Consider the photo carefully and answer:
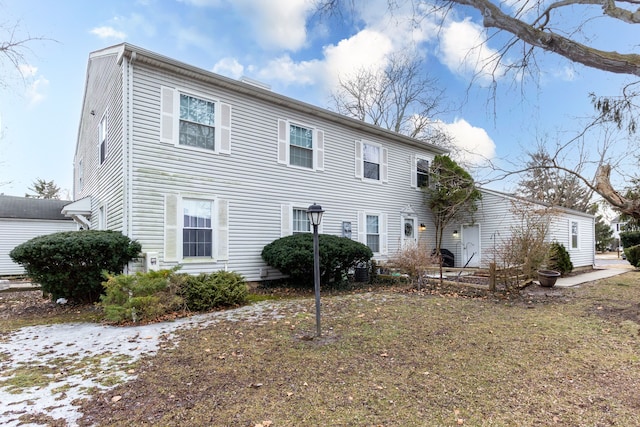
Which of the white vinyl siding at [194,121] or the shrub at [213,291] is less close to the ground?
the white vinyl siding at [194,121]

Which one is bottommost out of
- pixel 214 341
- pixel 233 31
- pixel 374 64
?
pixel 214 341

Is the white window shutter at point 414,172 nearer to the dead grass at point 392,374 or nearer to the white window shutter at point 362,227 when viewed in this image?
the white window shutter at point 362,227

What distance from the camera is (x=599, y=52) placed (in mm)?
4484

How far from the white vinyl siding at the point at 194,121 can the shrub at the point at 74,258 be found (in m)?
2.76

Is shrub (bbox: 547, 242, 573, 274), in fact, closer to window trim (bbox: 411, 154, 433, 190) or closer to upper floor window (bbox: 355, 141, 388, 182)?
window trim (bbox: 411, 154, 433, 190)

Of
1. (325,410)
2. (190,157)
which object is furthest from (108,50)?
(325,410)

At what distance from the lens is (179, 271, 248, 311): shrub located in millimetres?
6902

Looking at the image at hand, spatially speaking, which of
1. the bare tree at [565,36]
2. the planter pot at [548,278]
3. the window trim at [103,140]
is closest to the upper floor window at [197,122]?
the window trim at [103,140]

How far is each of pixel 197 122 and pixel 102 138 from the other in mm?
3406

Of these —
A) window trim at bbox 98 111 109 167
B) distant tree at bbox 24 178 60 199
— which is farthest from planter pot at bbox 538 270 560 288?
distant tree at bbox 24 178 60 199

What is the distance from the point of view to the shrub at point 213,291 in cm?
690

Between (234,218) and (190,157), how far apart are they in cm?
196

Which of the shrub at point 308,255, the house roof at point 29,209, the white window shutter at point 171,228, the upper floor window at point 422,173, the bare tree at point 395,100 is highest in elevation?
the bare tree at point 395,100

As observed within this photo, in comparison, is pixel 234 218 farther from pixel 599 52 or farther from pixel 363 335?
pixel 599 52
